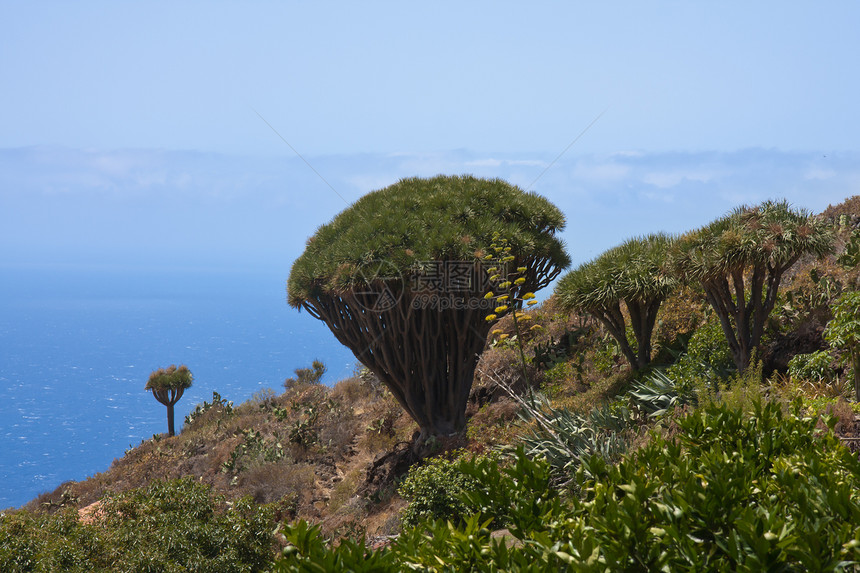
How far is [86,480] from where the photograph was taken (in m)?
19.8

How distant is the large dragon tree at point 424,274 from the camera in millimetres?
12039

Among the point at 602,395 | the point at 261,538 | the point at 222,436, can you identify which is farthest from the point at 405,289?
the point at 222,436

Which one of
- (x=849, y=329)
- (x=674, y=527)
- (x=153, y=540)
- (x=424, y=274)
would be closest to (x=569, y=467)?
(x=849, y=329)

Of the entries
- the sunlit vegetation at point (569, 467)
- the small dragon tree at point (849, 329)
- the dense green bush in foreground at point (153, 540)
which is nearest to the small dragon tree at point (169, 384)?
the sunlit vegetation at point (569, 467)

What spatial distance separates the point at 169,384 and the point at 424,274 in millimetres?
15681

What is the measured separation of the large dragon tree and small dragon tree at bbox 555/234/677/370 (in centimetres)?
162

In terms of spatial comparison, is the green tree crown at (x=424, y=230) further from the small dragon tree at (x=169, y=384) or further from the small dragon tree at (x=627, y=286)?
the small dragon tree at (x=169, y=384)

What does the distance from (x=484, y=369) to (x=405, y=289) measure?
4.37 metres

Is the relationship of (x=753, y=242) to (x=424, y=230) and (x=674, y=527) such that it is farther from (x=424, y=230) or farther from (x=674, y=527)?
(x=674, y=527)

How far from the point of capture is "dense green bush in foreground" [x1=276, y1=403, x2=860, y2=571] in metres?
3.53

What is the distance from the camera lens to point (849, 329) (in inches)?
316

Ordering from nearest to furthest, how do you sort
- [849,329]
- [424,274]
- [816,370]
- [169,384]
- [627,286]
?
1. [849,329]
2. [816,370]
3. [627,286]
4. [424,274]
5. [169,384]

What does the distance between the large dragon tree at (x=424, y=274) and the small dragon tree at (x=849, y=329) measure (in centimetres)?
534

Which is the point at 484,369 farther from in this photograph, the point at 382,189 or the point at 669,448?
the point at 669,448
